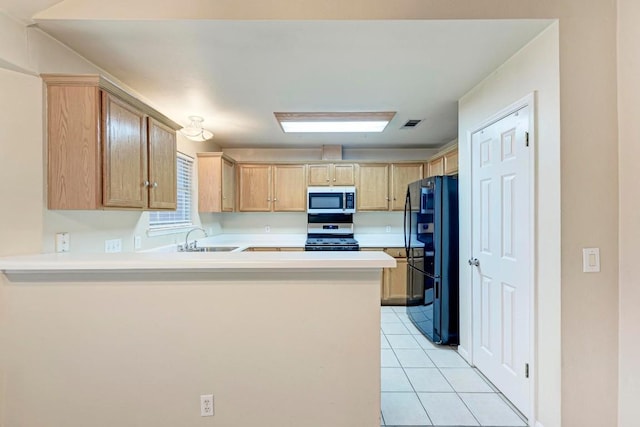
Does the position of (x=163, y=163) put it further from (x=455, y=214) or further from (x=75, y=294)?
(x=455, y=214)

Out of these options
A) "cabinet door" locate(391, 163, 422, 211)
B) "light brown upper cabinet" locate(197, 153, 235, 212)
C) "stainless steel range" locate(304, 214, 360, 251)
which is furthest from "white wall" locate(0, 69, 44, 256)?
"cabinet door" locate(391, 163, 422, 211)

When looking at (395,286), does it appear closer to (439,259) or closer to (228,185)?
(439,259)

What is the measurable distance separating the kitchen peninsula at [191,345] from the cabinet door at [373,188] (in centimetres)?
313

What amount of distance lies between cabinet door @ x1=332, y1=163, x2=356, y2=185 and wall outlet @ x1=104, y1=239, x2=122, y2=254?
298 cm

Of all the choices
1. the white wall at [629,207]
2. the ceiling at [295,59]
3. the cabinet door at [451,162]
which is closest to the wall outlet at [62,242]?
the ceiling at [295,59]

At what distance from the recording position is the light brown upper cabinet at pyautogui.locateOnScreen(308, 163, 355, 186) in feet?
15.2

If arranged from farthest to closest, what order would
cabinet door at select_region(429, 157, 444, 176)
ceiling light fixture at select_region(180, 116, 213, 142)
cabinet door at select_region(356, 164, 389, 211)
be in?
cabinet door at select_region(356, 164, 389, 211) → cabinet door at select_region(429, 157, 444, 176) → ceiling light fixture at select_region(180, 116, 213, 142)

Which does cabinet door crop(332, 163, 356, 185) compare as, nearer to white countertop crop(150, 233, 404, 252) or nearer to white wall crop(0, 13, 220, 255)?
white countertop crop(150, 233, 404, 252)

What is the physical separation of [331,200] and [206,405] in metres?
3.30

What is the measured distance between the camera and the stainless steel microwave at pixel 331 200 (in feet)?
14.9

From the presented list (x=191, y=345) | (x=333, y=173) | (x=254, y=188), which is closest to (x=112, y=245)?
(x=191, y=345)

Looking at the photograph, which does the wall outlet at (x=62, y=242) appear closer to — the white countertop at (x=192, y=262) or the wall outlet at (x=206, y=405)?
the white countertop at (x=192, y=262)

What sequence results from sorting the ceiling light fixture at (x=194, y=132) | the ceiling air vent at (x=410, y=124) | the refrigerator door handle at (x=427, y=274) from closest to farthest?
the ceiling light fixture at (x=194, y=132) → the refrigerator door handle at (x=427, y=274) → the ceiling air vent at (x=410, y=124)

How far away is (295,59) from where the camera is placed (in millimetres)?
1987
